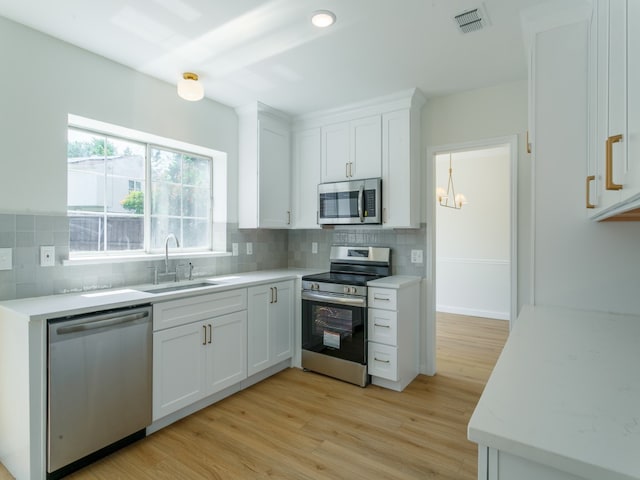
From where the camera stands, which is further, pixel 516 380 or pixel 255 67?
pixel 255 67

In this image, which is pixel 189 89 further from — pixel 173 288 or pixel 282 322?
pixel 282 322

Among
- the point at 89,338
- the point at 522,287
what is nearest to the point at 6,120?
the point at 89,338

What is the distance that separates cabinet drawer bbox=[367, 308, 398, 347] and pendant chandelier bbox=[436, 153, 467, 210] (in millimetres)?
3050

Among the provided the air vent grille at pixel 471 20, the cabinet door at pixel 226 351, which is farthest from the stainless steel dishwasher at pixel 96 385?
the air vent grille at pixel 471 20

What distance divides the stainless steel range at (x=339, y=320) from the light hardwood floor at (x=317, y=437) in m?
0.15

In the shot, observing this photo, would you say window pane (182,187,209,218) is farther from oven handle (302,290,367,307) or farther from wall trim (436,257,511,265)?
wall trim (436,257,511,265)

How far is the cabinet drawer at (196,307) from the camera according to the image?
7.59ft

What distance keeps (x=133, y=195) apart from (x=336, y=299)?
1.94 meters

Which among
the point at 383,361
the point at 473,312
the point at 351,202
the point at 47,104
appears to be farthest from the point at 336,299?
the point at 473,312

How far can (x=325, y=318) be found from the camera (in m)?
3.24

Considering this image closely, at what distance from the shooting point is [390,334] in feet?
9.70

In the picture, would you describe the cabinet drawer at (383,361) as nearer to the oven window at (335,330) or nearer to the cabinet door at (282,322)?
the oven window at (335,330)

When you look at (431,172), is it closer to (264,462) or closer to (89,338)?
(264,462)

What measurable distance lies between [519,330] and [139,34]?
2.72 meters
